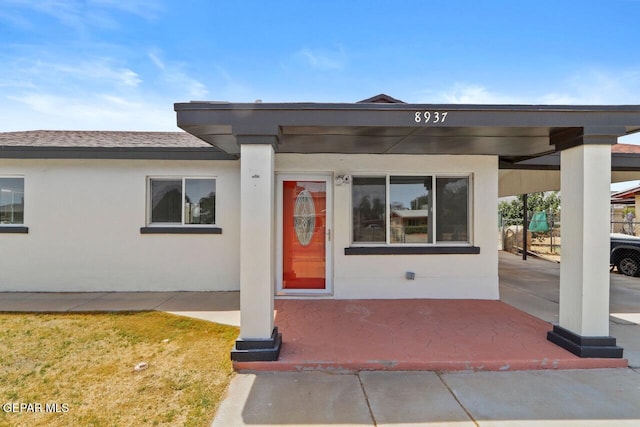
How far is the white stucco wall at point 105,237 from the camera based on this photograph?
22.5ft

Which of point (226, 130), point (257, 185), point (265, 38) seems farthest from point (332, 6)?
point (257, 185)

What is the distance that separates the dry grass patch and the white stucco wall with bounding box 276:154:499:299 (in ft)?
8.66

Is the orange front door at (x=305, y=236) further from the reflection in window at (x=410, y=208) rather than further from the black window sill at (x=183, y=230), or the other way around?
the black window sill at (x=183, y=230)

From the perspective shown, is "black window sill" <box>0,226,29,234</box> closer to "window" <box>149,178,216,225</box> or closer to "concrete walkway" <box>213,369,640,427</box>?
"window" <box>149,178,216,225</box>

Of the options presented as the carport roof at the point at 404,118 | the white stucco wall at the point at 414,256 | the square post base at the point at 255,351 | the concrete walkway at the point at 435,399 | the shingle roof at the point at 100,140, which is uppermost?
the shingle roof at the point at 100,140

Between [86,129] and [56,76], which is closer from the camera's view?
[56,76]

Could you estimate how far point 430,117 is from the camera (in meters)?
3.81

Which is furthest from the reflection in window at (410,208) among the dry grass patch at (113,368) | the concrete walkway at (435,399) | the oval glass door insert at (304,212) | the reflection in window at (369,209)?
the dry grass patch at (113,368)

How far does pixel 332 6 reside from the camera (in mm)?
7445

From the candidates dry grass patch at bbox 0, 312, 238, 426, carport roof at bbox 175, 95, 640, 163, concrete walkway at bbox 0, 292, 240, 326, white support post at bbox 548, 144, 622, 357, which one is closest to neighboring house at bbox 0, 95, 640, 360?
concrete walkway at bbox 0, 292, 240, 326

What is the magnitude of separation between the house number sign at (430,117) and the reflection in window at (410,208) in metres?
2.68

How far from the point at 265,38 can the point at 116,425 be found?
338 inches

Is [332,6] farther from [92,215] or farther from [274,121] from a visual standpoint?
[92,215]

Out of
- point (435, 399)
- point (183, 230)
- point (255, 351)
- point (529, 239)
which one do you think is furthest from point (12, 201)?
point (529, 239)
